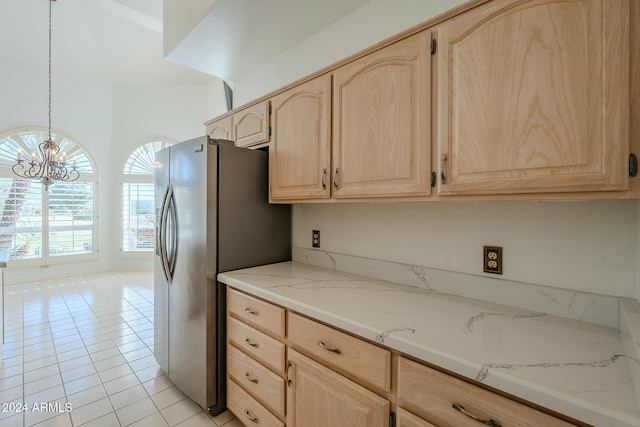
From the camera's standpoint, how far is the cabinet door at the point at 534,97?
0.81 meters

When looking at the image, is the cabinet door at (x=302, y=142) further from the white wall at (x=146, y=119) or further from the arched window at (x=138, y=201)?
the arched window at (x=138, y=201)

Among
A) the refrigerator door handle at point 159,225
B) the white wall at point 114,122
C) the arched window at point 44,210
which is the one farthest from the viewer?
the white wall at point 114,122

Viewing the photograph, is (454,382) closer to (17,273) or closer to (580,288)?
(580,288)

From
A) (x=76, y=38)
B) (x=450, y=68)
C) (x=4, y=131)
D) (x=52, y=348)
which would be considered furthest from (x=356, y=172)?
(x=4, y=131)

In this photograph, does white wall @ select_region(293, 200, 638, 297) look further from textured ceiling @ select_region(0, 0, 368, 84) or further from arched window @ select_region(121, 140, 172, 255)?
arched window @ select_region(121, 140, 172, 255)

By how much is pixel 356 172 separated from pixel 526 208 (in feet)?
2.45

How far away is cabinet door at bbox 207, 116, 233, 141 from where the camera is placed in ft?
7.82

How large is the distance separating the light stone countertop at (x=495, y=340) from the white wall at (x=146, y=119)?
499cm

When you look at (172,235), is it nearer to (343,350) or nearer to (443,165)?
(343,350)

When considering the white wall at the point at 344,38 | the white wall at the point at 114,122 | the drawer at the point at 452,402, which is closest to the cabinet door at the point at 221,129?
the white wall at the point at 344,38

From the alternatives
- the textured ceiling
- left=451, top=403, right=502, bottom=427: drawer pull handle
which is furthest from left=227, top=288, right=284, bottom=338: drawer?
the textured ceiling

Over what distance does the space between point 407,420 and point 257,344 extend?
0.84 metres

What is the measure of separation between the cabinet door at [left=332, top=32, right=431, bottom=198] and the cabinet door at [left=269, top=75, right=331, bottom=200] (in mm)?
80

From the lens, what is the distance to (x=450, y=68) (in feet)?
3.63
